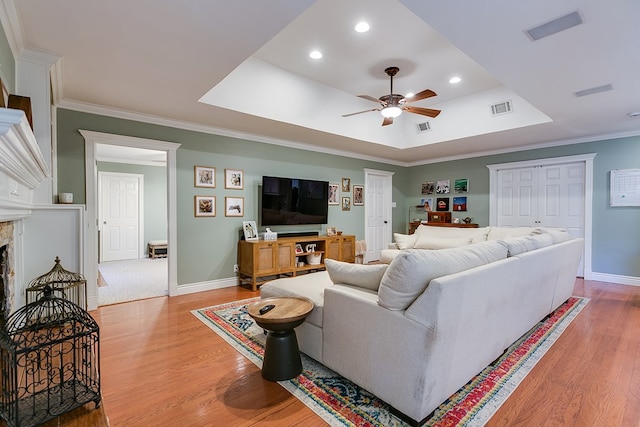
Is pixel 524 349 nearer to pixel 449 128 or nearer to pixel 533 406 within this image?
pixel 533 406

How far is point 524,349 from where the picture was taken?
2.65 metres

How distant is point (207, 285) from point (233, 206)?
4.06 feet

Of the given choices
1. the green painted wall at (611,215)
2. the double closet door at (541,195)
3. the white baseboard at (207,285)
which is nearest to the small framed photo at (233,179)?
the white baseboard at (207,285)

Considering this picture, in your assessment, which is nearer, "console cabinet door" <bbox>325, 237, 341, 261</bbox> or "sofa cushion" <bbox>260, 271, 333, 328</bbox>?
"sofa cushion" <bbox>260, 271, 333, 328</bbox>

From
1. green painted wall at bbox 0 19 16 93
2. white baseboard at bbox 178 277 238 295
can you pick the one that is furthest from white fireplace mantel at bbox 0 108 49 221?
white baseboard at bbox 178 277 238 295

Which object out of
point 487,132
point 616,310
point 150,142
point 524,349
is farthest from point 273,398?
point 487,132

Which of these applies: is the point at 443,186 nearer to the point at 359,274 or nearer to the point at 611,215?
the point at 611,215

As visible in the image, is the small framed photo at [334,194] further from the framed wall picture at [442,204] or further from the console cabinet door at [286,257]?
the framed wall picture at [442,204]

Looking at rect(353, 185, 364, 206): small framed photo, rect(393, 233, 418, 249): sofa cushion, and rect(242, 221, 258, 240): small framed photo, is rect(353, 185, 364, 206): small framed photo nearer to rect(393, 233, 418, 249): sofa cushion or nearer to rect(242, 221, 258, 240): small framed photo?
rect(393, 233, 418, 249): sofa cushion

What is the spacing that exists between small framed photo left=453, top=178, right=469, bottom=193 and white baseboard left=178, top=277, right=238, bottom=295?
16.3 feet

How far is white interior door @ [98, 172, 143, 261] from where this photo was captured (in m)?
7.22

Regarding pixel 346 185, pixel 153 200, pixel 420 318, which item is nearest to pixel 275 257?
pixel 346 185

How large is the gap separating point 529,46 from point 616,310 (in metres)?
3.29

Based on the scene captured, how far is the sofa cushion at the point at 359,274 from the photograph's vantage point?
6.83ft
